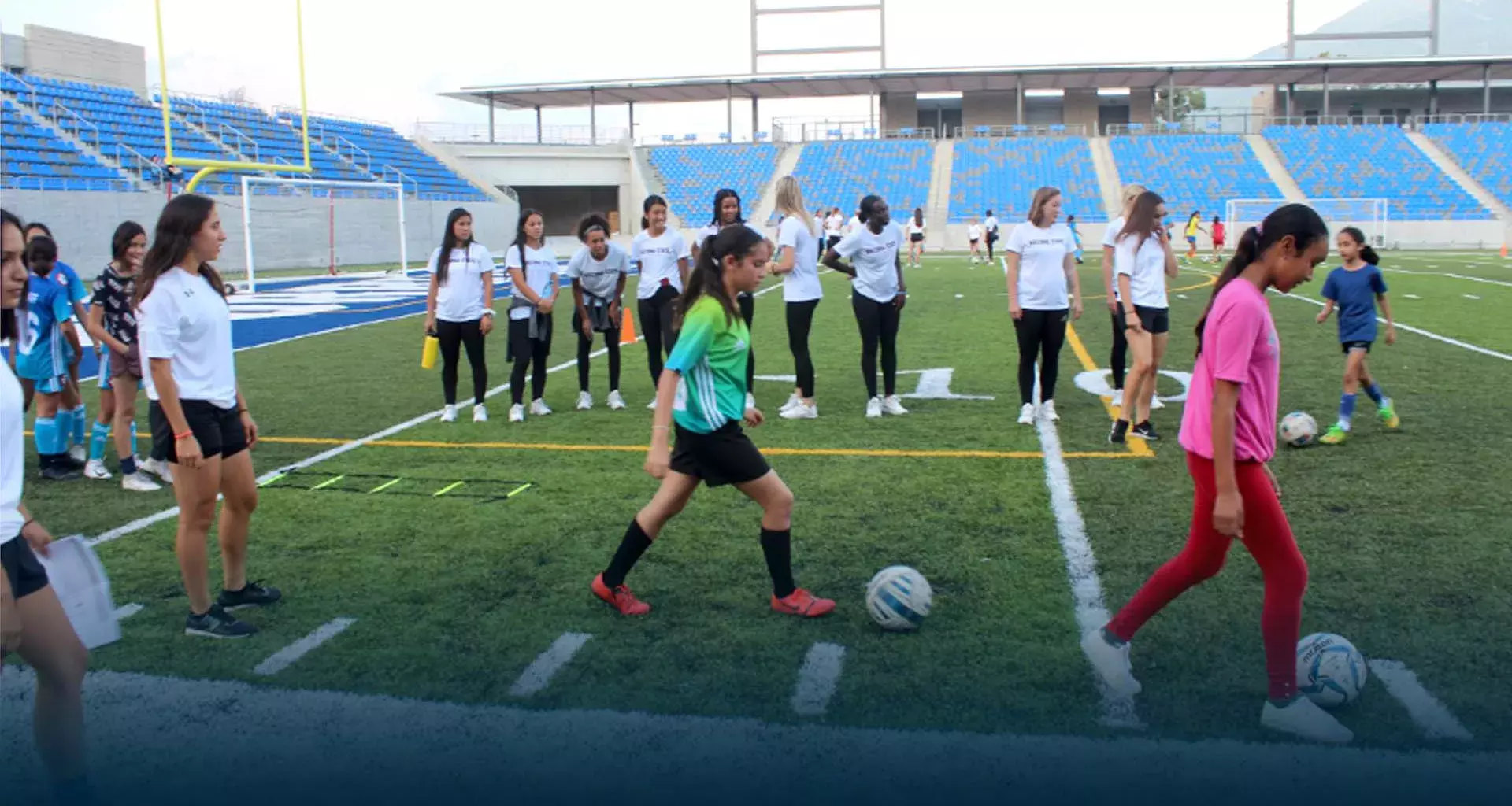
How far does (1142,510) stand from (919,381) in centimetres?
535

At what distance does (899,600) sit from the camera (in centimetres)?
466

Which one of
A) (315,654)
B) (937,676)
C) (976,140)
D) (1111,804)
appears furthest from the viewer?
(976,140)

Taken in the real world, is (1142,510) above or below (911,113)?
below

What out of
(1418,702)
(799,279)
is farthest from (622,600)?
(799,279)

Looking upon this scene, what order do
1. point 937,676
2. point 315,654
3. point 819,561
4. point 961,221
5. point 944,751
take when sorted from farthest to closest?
point 961,221
point 819,561
point 315,654
point 937,676
point 944,751

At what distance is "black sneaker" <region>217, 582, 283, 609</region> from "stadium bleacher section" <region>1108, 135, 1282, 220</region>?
45.6 m

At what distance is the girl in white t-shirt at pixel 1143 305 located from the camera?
822cm

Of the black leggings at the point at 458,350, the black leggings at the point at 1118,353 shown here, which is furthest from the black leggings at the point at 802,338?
the black leggings at the point at 458,350

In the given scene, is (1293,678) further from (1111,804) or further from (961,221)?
(961,221)

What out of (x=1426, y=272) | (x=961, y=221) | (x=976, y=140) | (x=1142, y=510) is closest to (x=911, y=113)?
(x=976, y=140)

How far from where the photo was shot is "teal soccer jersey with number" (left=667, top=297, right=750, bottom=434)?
457cm

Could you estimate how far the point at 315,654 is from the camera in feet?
14.9

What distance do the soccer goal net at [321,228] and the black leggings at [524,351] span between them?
24036mm

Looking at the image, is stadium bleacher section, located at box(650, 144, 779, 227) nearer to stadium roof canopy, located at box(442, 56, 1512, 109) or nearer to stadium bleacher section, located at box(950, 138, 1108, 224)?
stadium roof canopy, located at box(442, 56, 1512, 109)
